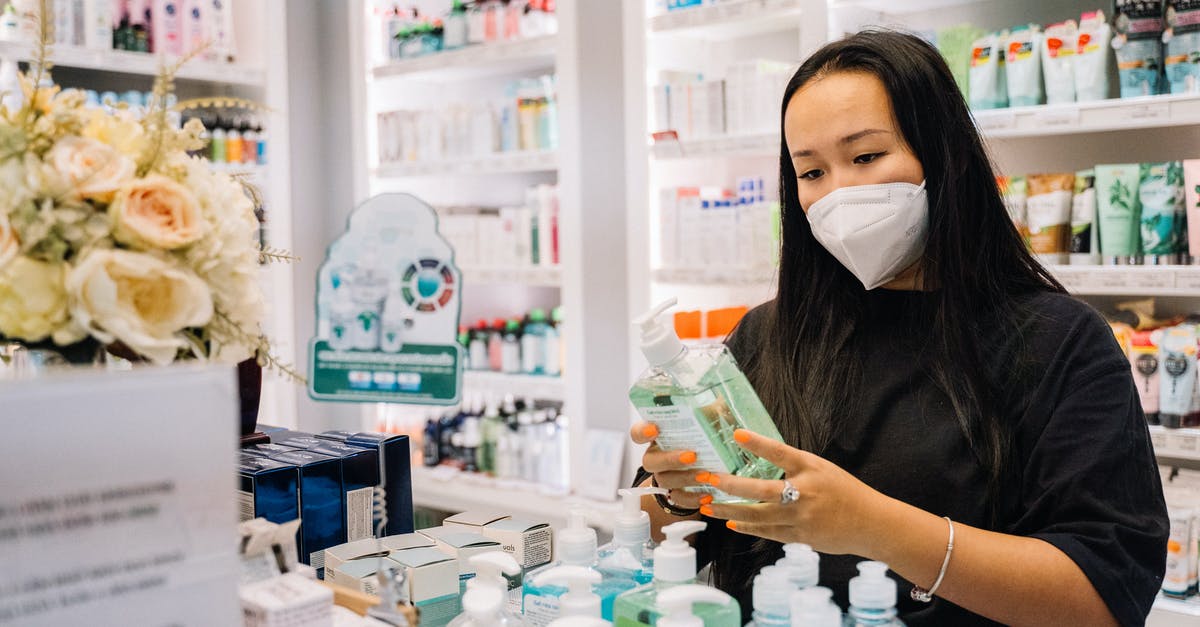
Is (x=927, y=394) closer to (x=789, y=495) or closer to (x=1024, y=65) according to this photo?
(x=789, y=495)

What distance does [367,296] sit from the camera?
5.36 ft

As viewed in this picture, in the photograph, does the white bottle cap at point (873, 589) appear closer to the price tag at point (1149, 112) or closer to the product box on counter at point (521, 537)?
the product box on counter at point (521, 537)

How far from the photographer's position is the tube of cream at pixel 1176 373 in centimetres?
252

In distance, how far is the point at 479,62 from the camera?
4.03 m

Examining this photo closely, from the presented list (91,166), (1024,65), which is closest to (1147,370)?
(1024,65)

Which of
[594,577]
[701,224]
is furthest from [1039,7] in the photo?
[594,577]

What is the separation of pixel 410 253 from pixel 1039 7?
89.3 inches

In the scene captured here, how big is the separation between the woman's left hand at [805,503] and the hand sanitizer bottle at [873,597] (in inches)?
4.8

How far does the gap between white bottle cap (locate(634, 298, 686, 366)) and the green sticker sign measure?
0.56 metres

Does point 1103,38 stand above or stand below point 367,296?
above

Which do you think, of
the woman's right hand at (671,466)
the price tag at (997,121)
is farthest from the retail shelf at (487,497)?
the woman's right hand at (671,466)

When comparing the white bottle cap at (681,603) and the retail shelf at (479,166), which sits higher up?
the retail shelf at (479,166)

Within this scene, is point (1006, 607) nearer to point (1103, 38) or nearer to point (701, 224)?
point (1103, 38)

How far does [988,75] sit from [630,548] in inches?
83.9
